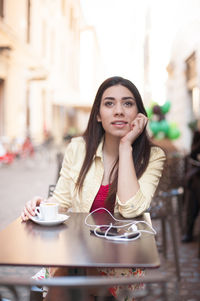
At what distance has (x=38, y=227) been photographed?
5.53ft

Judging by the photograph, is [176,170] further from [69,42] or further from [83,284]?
[83,284]

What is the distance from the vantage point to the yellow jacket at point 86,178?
2049 millimetres

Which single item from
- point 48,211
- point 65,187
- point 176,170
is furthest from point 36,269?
point 176,170

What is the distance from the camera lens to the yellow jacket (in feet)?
6.72

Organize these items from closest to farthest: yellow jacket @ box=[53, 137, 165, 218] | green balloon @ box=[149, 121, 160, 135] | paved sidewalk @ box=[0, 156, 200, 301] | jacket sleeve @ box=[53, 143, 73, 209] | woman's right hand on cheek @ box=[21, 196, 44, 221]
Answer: woman's right hand on cheek @ box=[21, 196, 44, 221], yellow jacket @ box=[53, 137, 165, 218], jacket sleeve @ box=[53, 143, 73, 209], paved sidewalk @ box=[0, 156, 200, 301], green balloon @ box=[149, 121, 160, 135]

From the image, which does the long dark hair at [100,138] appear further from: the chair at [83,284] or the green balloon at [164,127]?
the green balloon at [164,127]

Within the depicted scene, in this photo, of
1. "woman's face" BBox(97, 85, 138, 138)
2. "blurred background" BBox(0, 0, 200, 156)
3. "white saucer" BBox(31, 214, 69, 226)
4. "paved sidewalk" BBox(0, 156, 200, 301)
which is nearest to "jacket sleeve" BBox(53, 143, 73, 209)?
"woman's face" BBox(97, 85, 138, 138)

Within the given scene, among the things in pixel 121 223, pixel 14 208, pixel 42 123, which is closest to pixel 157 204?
pixel 14 208

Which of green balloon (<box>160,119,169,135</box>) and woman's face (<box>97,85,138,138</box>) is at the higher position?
woman's face (<box>97,85,138,138</box>)

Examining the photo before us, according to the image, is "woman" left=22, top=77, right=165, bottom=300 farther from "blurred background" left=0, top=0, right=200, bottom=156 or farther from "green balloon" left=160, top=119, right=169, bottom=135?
"green balloon" left=160, top=119, right=169, bottom=135

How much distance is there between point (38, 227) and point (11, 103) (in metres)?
3.59

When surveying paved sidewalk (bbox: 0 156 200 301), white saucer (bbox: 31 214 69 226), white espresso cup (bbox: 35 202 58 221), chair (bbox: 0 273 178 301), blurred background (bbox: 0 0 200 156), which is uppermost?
blurred background (bbox: 0 0 200 156)

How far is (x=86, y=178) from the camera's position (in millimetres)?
2141

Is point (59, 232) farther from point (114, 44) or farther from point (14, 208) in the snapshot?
point (114, 44)
